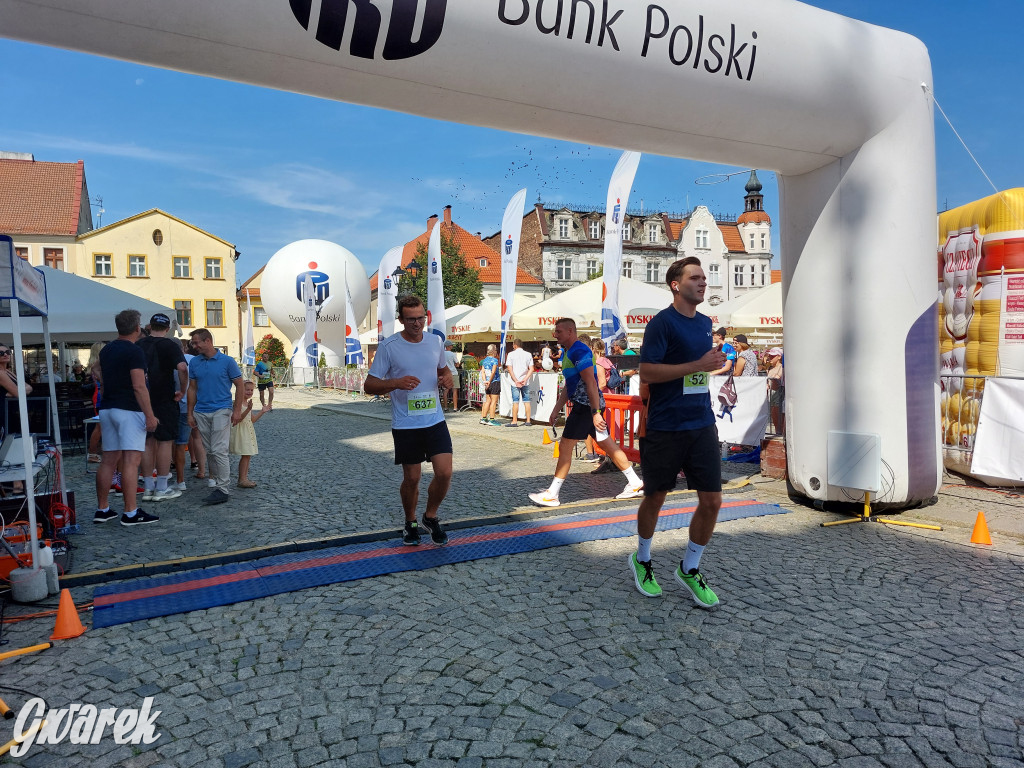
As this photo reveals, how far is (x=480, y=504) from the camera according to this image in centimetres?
690

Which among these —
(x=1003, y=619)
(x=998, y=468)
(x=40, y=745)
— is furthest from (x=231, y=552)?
(x=998, y=468)

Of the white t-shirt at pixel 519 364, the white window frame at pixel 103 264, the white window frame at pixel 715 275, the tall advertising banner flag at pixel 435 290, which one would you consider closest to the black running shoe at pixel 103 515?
the tall advertising banner flag at pixel 435 290

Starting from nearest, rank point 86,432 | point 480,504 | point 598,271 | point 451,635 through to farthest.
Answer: point 451,635 < point 480,504 < point 86,432 < point 598,271

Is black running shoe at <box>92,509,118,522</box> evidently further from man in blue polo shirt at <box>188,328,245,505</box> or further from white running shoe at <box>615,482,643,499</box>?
white running shoe at <box>615,482,643,499</box>

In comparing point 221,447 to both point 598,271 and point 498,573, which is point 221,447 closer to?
point 498,573

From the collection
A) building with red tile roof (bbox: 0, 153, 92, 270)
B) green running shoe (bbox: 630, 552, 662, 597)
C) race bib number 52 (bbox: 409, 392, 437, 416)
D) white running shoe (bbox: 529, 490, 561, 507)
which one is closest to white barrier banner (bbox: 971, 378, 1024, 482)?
white running shoe (bbox: 529, 490, 561, 507)

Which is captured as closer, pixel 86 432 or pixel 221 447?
pixel 221 447

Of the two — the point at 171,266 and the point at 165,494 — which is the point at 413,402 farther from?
the point at 171,266

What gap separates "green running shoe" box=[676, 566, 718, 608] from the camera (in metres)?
3.97

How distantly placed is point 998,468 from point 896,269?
276cm


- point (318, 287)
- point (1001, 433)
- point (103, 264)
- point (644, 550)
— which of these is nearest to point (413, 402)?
point (644, 550)

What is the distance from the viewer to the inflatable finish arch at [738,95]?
3861mm

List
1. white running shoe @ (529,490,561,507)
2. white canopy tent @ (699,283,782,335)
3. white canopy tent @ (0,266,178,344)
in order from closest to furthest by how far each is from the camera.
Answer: white running shoe @ (529,490,561,507), white canopy tent @ (0,266,178,344), white canopy tent @ (699,283,782,335)

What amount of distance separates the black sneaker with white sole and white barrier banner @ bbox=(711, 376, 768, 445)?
646 centimetres
